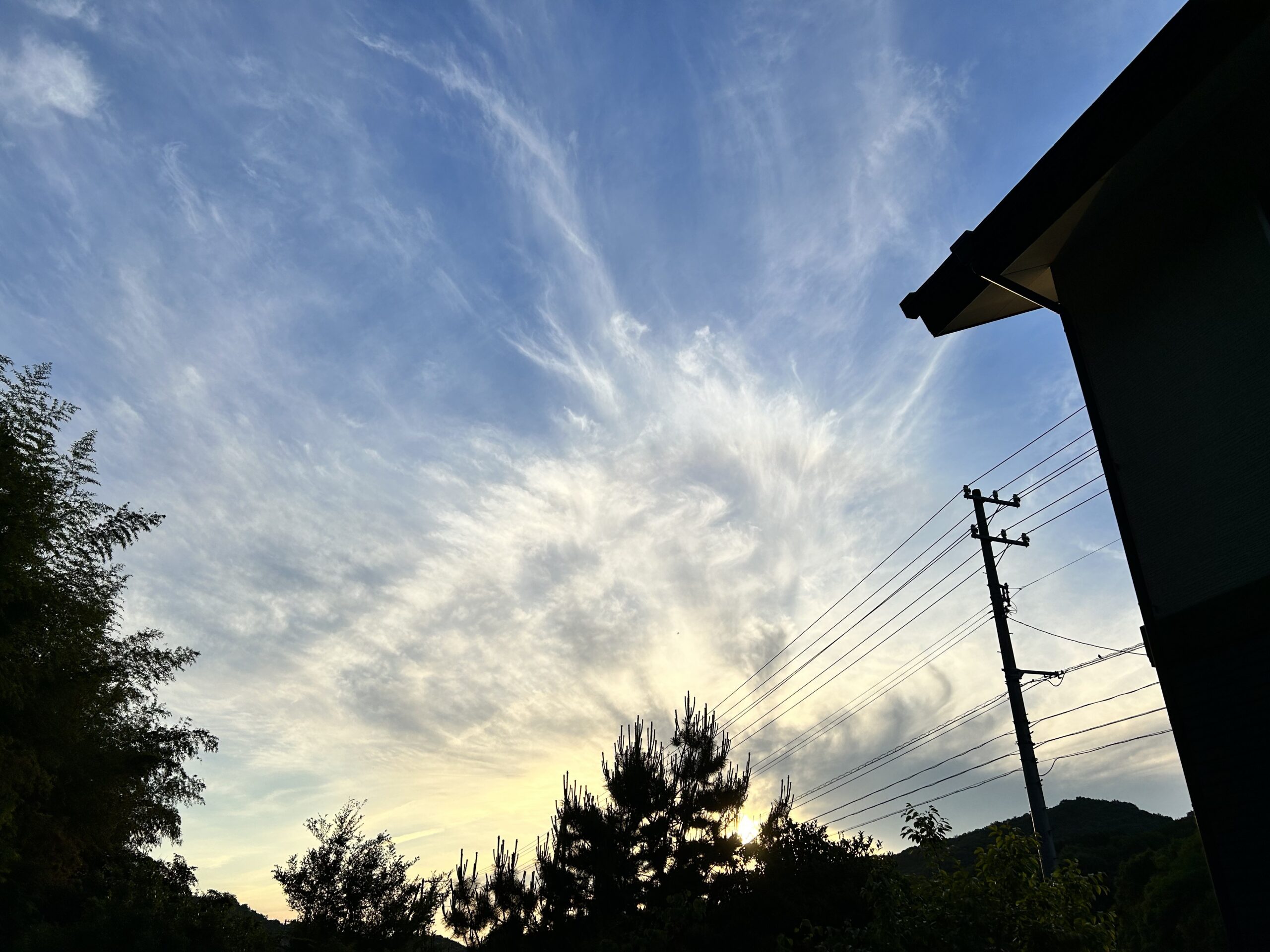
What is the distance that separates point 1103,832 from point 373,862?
3890 cm

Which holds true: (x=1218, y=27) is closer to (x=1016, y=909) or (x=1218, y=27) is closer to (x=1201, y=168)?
(x=1201, y=168)

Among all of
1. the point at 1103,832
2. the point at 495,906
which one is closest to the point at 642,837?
the point at 495,906

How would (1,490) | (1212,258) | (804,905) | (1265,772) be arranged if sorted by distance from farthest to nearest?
(804,905) → (1,490) → (1212,258) → (1265,772)

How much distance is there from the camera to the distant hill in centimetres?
3741

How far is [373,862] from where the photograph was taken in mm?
27859

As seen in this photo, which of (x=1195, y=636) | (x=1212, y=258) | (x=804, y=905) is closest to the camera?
(x=1195, y=636)

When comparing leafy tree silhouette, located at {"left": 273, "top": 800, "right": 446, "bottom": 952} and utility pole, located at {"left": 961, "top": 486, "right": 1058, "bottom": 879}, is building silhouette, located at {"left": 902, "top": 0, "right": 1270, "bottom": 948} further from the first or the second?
leafy tree silhouette, located at {"left": 273, "top": 800, "right": 446, "bottom": 952}

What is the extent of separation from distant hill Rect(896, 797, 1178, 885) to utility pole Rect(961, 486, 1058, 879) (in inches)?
695

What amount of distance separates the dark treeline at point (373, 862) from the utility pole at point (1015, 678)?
2.58 m

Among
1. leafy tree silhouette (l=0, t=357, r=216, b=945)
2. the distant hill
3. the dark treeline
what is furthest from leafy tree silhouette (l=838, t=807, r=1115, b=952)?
the distant hill

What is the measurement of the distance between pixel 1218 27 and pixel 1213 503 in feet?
9.73

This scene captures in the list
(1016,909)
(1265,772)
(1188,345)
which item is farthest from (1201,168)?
(1016,909)

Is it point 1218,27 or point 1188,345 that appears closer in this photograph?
point 1218,27

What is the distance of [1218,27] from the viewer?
4836 mm
